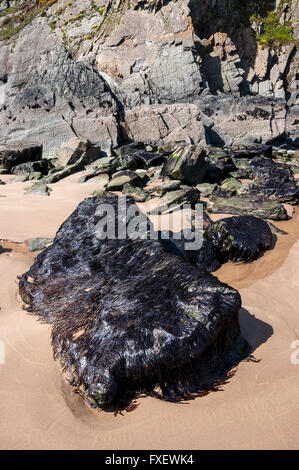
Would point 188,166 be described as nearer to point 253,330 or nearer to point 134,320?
point 253,330

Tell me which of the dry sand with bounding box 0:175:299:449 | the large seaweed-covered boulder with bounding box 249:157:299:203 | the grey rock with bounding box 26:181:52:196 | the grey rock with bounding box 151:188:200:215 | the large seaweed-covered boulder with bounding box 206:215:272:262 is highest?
the dry sand with bounding box 0:175:299:449

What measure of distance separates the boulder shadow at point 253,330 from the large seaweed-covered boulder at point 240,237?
1.39m

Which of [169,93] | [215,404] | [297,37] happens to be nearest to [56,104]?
[169,93]

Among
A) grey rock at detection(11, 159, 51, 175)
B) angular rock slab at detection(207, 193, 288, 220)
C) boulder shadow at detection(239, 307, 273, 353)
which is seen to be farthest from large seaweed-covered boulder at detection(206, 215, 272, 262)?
grey rock at detection(11, 159, 51, 175)

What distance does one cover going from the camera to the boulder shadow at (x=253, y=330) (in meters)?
2.53

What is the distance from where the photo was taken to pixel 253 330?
2680mm

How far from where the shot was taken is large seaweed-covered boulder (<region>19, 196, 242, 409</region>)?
75.9 inches

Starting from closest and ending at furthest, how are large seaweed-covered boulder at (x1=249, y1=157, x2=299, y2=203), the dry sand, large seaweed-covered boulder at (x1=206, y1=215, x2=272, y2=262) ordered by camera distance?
the dry sand, large seaweed-covered boulder at (x1=206, y1=215, x2=272, y2=262), large seaweed-covered boulder at (x1=249, y1=157, x2=299, y2=203)

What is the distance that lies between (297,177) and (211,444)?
897 cm

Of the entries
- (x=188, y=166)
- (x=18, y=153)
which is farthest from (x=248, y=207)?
(x=18, y=153)

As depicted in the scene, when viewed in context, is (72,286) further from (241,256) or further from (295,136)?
(295,136)

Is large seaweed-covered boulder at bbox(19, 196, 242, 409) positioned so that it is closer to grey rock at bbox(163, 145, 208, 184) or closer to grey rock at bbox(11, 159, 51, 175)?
grey rock at bbox(163, 145, 208, 184)

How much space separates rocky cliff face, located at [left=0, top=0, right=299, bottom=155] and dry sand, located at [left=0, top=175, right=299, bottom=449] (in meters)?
10.5

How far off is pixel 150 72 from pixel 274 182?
39.2 ft
